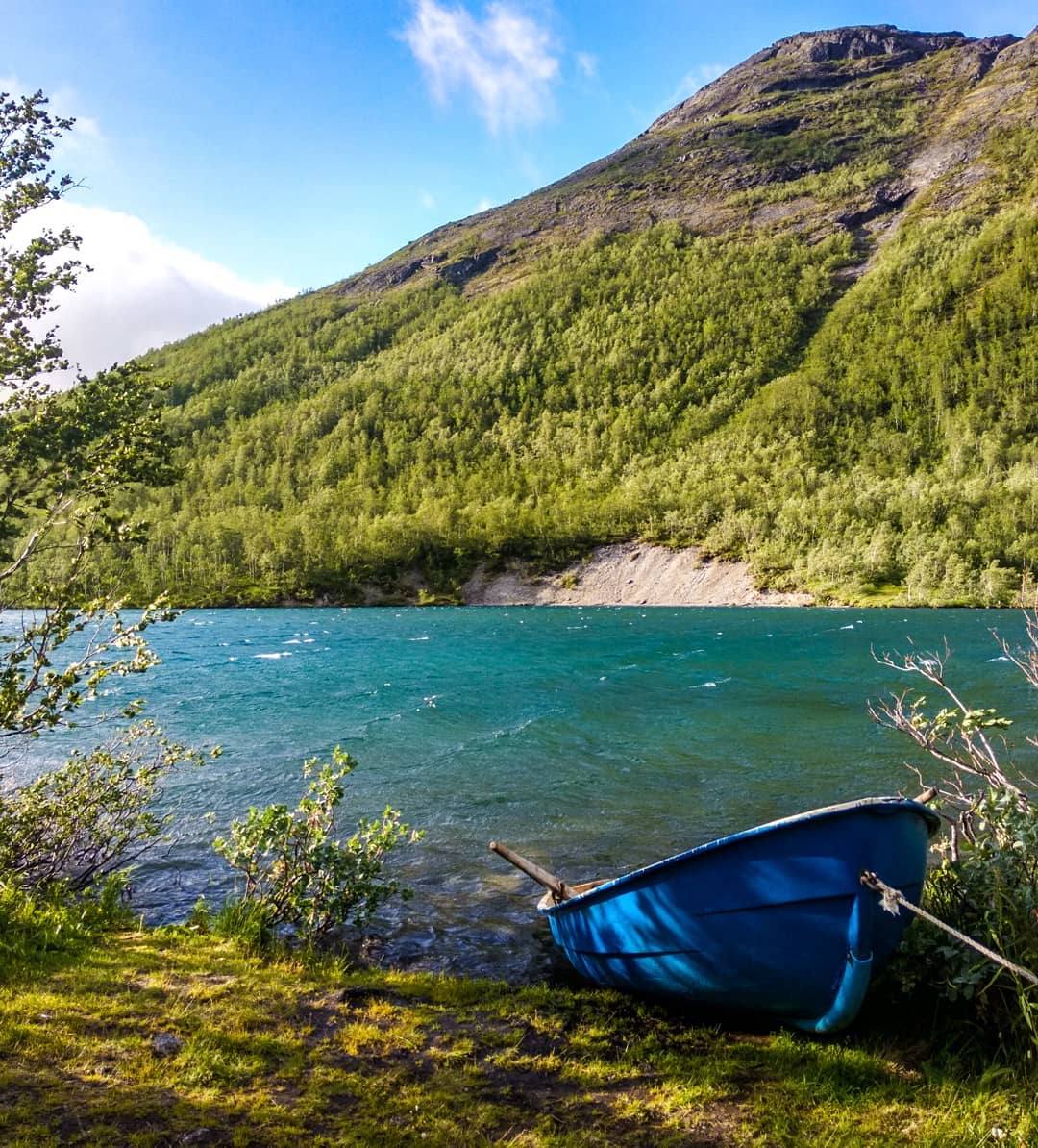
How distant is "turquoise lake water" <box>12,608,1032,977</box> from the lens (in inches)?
515

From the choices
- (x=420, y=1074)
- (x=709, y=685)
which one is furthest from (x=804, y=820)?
(x=709, y=685)

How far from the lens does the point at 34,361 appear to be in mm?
7930

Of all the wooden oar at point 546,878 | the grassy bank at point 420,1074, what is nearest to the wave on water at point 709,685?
the wooden oar at point 546,878

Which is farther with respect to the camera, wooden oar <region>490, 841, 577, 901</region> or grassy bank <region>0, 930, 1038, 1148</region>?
wooden oar <region>490, 841, 577, 901</region>

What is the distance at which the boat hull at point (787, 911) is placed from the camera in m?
6.50

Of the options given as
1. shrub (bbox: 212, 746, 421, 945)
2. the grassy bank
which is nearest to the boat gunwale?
the grassy bank

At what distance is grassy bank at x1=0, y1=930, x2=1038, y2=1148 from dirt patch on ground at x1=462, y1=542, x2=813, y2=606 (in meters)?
129

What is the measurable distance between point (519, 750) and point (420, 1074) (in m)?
17.7

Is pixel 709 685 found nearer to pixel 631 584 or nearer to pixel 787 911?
pixel 787 911

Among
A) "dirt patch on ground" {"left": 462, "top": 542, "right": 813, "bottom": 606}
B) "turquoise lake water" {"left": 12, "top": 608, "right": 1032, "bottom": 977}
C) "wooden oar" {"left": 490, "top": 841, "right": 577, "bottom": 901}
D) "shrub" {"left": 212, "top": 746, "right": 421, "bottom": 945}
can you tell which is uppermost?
"shrub" {"left": 212, "top": 746, "right": 421, "bottom": 945}

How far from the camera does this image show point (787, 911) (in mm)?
6699

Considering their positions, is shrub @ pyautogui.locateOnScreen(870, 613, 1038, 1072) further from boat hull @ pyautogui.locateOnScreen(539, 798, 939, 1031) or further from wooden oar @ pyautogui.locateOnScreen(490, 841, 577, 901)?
wooden oar @ pyautogui.locateOnScreen(490, 841, 577, 901)

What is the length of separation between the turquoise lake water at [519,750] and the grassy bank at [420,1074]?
8.57ft

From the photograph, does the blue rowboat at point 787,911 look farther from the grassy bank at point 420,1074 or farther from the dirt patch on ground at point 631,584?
the dirt patch on ground at point 631,584
